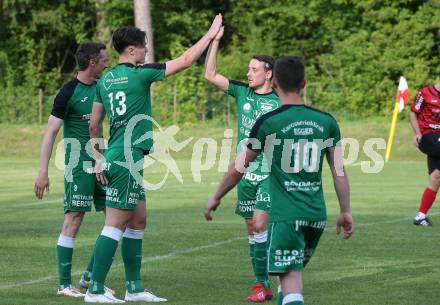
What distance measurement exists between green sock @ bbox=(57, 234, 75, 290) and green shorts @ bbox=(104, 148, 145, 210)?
2.88 feet

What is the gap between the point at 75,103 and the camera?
9.66 meters

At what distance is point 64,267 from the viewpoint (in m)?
9.61

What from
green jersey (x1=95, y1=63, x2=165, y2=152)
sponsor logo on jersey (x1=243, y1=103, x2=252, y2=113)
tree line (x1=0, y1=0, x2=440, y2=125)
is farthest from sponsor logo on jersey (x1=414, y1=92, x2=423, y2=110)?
tree line (x1=0, y1=0, x2=440, y2=125)

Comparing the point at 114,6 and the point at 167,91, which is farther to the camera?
the point at 114,6

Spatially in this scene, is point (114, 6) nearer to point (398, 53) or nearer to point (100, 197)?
point (398, 53)

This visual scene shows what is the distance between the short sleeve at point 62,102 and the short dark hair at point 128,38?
87 cm

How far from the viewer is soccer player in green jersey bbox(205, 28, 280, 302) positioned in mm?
9641

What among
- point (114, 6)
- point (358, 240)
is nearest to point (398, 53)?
point (114, 6)

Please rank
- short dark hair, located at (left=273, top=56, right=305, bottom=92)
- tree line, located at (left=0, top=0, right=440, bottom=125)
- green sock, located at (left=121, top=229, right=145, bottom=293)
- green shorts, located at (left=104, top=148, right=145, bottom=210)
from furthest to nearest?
tree line, located at (left=0, top=0, right=440, bottom=125), green sock, located at (left=121, top=229, right=145, bottom=293), green shorts, located at (left=104, top=148, right=145, bottom=210), short dark hair, located at (left=273, top=56, right=305, bottom=92)

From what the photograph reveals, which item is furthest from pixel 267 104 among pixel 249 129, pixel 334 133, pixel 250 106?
pixel 334 133

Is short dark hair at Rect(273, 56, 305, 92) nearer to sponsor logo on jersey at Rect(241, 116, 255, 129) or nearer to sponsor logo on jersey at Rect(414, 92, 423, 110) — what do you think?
sponsor logo on jersey at Rect(241, 116, 255, 129)

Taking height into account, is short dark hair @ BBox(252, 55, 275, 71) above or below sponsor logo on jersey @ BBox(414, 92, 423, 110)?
above

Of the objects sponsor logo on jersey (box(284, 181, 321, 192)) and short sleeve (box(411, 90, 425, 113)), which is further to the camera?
short sleeve (box(411, 90, 425, 113))

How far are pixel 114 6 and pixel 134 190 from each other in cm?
4034
